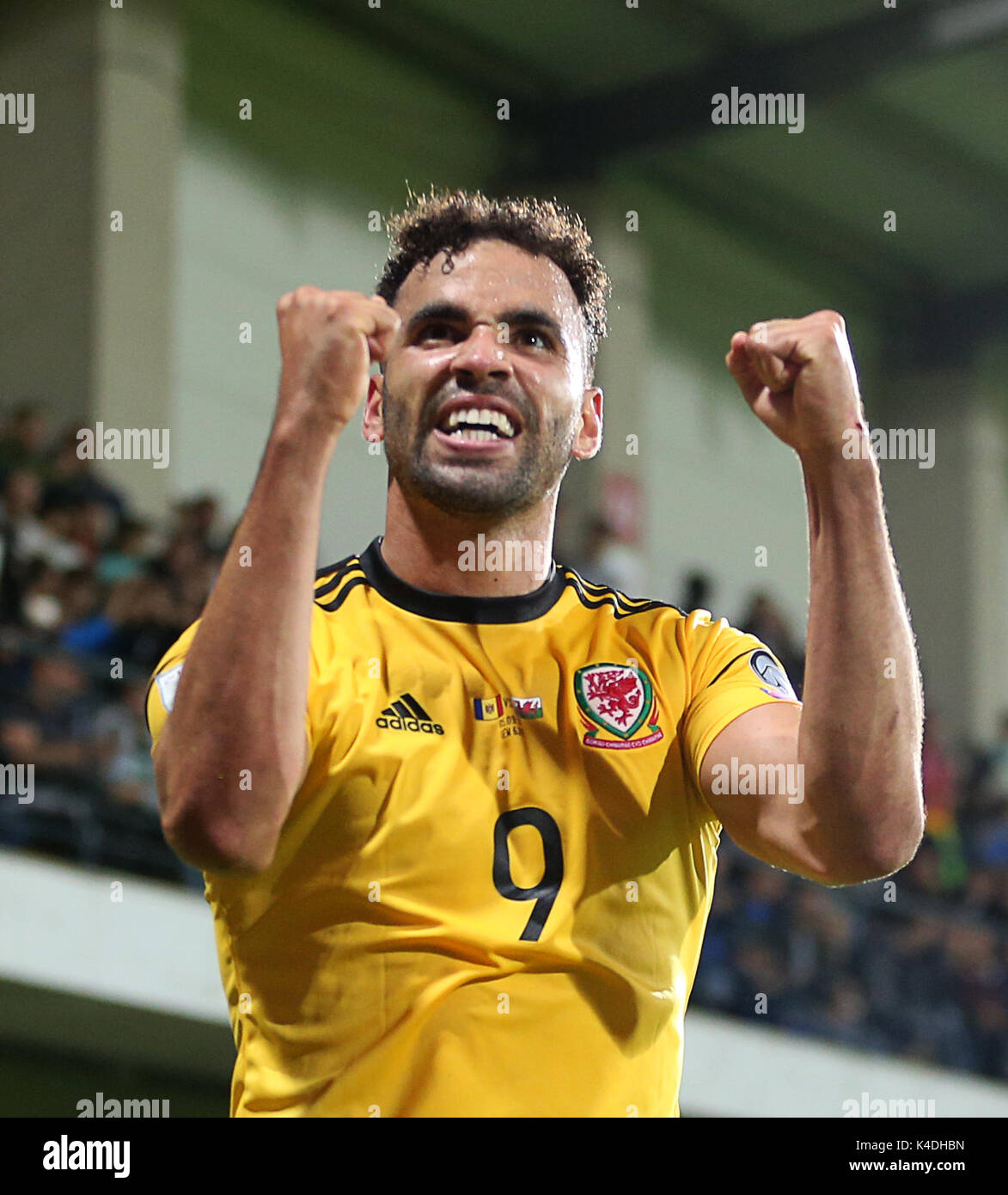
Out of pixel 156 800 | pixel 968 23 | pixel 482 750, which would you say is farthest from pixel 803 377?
pixel 968 23

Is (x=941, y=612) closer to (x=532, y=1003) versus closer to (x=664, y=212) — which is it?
(x=664, y=212)

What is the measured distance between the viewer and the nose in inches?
92.7

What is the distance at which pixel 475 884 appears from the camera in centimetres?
218

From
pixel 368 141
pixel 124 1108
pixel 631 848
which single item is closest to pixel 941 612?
pixel 368 141

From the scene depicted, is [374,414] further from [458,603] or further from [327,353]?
Result: [327,353]

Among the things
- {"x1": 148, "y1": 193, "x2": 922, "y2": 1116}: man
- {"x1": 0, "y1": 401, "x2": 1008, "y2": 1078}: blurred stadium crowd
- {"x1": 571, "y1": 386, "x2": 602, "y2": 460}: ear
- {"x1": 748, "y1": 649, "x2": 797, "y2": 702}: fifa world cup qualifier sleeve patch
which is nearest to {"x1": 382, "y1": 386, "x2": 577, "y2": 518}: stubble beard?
{"x1": 148, "y1": 193, "x2": 922, "y2": 1116}: man

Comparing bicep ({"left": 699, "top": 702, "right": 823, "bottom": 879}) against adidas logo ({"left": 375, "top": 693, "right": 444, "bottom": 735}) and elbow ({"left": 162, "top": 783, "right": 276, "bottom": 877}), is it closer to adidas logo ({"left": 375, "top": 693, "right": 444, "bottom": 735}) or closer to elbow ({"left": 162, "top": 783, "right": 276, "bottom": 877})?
adidas logo ({"left": 375, "top": 693, "right": 444, "bottom": 735})

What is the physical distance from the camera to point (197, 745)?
1.99 metres

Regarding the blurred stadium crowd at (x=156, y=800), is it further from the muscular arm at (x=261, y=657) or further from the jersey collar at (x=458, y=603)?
the muscular arm at (x=261, y=657)

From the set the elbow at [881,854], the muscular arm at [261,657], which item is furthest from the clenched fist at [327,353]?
the elbow at [881,854]

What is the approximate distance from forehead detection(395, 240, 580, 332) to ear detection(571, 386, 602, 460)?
0.57 feet
